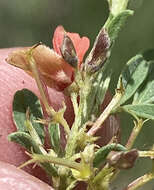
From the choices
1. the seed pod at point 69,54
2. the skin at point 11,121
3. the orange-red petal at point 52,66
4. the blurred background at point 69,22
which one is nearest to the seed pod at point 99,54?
the seed pod at point 69,54

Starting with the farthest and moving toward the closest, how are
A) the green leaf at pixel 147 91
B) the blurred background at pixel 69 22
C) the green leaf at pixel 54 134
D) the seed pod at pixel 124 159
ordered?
the blurred background at pixel 69 22
the green leaf at pixel 147 91
the green leaf at pixel 54 134
the seed pod at pixel 124 159

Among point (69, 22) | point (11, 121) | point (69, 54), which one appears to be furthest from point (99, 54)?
point (69, 22)

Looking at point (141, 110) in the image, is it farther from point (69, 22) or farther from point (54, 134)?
point (69, 22)

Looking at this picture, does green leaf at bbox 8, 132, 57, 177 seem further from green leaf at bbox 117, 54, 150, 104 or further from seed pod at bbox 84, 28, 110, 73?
green leaf at bbox 117, 54, 150, 104

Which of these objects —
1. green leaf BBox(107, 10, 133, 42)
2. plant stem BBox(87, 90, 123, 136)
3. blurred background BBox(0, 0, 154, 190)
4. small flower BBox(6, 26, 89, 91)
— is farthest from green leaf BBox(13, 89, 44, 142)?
blurred background BBox(0, 0, 154, 190)

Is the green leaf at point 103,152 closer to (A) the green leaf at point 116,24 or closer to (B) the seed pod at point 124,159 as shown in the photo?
(B) the seed pod at point 124,159

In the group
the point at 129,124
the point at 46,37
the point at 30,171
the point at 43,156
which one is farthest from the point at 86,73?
the point at 46,37
